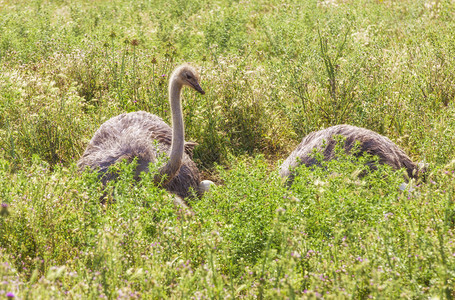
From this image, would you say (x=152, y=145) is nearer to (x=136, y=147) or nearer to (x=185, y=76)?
(x=136, y=147)

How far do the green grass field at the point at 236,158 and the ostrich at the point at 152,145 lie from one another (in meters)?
0.42

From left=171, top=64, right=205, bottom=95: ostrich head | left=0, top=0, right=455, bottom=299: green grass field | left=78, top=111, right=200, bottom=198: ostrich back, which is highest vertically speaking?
left=171, top=64, right=205, bottom=95: ostrich head

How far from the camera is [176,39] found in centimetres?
1046

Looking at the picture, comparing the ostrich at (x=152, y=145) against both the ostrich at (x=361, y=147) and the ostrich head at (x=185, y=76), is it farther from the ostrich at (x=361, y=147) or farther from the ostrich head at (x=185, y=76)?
the ostrich at (x=361, y=147)

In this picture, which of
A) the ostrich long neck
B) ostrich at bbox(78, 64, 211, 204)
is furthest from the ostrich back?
the ostrich long neck

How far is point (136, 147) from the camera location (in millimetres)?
5738

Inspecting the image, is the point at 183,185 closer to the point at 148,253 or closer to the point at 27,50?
the point at 148,253

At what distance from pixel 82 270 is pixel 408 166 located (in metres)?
3.53

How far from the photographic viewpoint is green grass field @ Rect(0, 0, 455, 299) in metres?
3.16

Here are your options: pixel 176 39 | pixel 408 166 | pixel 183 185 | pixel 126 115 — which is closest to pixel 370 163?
pixel 408 166

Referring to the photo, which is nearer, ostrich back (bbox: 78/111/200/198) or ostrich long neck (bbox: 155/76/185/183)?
ostrich long neck (bbox: 155/76/185/183)

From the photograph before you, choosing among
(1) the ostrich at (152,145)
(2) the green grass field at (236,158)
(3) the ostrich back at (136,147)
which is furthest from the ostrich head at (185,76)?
(2) the green grass field at (236,158)

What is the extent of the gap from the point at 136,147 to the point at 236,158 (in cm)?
112

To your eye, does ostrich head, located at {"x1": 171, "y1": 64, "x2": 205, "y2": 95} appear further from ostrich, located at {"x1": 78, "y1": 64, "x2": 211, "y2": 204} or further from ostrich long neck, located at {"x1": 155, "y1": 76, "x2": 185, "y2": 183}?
ostrich long neck, located at {"x1": 155, "y1": 76, "x2": 185, "y2": 183}
